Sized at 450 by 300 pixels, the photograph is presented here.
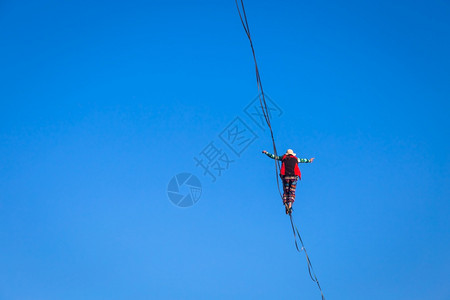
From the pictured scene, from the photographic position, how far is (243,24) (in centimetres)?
1545

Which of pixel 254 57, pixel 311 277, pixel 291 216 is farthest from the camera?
pixel 291 216

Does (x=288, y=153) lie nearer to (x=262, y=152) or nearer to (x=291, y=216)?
(x=262, y=152)

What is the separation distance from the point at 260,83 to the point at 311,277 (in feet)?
22.5

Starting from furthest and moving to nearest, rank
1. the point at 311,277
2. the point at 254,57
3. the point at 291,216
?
the point at 291,216 < the point at 311,277 < the point at 254,57

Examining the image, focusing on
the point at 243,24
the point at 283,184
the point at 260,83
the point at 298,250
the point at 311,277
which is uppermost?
the point at 243,24

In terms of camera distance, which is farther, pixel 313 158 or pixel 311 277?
pixel 313 158

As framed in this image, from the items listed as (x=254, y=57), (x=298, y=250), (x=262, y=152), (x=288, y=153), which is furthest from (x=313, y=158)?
(x=254, y=57)

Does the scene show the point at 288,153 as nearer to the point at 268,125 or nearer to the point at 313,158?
the point at 313,158

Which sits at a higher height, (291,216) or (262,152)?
(262,152)

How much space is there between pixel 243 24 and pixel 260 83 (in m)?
2.01

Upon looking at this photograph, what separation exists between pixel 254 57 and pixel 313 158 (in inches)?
198

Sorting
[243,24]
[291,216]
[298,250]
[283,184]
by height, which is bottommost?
[298,250]

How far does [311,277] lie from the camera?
53.6 feet

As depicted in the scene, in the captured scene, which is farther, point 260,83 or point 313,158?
point 313,158
